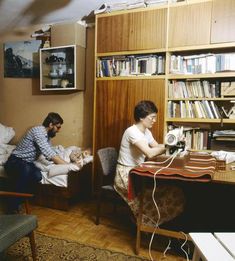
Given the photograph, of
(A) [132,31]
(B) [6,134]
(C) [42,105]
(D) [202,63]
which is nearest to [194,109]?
(D) [202,63]

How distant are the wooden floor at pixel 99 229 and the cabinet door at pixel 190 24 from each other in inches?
76.3

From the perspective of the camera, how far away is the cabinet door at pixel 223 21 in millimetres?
2498

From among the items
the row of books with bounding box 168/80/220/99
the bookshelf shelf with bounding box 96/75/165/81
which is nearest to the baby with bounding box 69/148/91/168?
the bookshelf shelf with bounding box 96/75/165/81

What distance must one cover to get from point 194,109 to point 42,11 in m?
2.33

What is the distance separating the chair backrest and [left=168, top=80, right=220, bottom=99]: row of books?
2.96ft

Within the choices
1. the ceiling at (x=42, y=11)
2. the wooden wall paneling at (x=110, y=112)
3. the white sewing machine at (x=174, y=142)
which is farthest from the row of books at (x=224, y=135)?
the ceiling at (x=42, y=11)

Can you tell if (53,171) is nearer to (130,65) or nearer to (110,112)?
(110,112)

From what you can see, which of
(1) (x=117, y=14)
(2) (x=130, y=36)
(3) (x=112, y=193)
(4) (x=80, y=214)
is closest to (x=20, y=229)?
(3) (x=112, y=193)

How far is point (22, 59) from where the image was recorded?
13.2 ft

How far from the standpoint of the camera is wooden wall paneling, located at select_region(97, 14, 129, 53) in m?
2.96

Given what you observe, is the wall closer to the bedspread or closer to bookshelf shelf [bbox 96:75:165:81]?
bookshelf shelf [bbox 96:75:165:81]

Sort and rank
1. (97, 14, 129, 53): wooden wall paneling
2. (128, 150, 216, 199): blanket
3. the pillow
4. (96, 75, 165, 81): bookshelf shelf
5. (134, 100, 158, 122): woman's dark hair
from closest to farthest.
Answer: (128, 150, 216, 199): blanket, (134, 100, 158, 122): woman's dark hair, (96, 75, 165, 81): bookshelf shelf, (97, 14, 129, 53): wooden wall paneling, the pillow

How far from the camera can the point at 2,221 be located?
1.68 m

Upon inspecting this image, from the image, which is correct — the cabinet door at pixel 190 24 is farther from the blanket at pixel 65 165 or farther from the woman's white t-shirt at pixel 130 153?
the blanket at pixel 65 165
